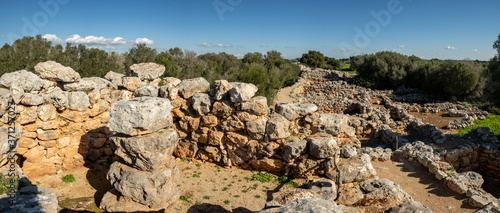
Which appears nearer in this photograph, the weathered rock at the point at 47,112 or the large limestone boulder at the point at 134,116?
the large limestone boulder at the point at 134,116

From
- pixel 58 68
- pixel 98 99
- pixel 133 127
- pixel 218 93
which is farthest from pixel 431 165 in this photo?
pixel 58 68

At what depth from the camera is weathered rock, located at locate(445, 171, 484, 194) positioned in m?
8.88

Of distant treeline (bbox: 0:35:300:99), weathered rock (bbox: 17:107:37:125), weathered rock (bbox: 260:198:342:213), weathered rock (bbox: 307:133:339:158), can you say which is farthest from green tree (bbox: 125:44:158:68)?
weathered rock (bbox: 260:198:342:213)

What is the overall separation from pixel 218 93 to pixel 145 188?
4317mm

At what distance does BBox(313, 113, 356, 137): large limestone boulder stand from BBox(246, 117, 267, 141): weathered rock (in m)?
2.13

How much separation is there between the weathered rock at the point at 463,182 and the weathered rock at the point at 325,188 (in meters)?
4.59

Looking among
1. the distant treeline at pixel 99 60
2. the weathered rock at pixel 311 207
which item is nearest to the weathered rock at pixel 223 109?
the weathered rock at pixel 311 207

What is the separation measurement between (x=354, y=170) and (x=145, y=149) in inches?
277

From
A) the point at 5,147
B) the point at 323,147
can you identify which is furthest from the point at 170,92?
the point at 323,147

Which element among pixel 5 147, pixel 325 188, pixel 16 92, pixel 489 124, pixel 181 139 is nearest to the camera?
pixel 5 147

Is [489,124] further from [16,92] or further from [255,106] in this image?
[16,92]

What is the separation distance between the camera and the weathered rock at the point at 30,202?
4.70m

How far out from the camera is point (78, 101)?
9844 millimetres

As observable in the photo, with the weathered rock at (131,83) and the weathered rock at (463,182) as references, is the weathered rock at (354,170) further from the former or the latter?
the weathered rock at (131,83)
